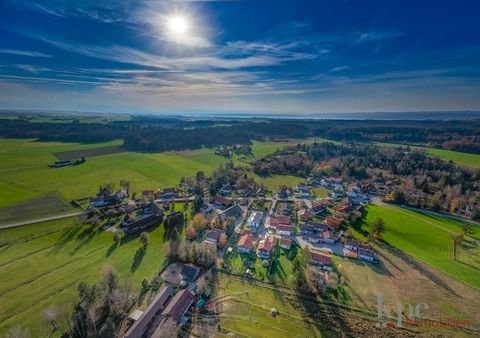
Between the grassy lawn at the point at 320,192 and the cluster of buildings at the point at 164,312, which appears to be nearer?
the cluster of buildings at the point at 164,312

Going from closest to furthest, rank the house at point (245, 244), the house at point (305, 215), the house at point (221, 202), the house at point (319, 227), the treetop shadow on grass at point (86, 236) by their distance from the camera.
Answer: the treetop shadow on grass at point (86, 236), the house at point (245, 244), the house at point (319, 227), the house at point (305, 215), the house at point (221, 202)

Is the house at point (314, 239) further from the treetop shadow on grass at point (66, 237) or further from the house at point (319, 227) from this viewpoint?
the treetop shadow on grass at point (66, 237)

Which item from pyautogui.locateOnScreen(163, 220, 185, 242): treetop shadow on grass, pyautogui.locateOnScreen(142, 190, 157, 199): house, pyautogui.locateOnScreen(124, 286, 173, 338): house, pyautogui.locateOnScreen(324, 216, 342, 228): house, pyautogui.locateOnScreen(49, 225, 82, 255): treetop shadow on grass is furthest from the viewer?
pyautogui.locateOnScreen(142, 190, 157, 199): house

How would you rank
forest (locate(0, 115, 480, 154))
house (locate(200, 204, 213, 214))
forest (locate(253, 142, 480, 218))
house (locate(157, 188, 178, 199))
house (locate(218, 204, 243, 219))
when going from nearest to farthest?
house (locate(218, 204, 243, 219)), house (locate(200, 204, 213, 214)), forest (locate(253, 142, 480, 218)), house (locate(157, 188, 178, 199)), forest (locate(0, 115, 480, 154))

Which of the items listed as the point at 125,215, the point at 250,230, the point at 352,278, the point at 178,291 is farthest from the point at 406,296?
the point at 125,215

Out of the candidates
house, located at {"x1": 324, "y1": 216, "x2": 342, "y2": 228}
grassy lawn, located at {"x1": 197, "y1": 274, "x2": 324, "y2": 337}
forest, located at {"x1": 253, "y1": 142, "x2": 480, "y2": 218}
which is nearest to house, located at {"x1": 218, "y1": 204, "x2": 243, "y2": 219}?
house, located at {"x1": 324, "y1": 216, "x2": 342, "y2": 228}

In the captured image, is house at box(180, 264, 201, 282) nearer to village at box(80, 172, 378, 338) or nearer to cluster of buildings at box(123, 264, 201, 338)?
village at box(80, 172, 378, 338)

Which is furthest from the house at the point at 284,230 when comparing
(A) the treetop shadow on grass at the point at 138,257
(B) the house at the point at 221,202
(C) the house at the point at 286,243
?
(A) the treetop shadow on grass at the point at 138,257
